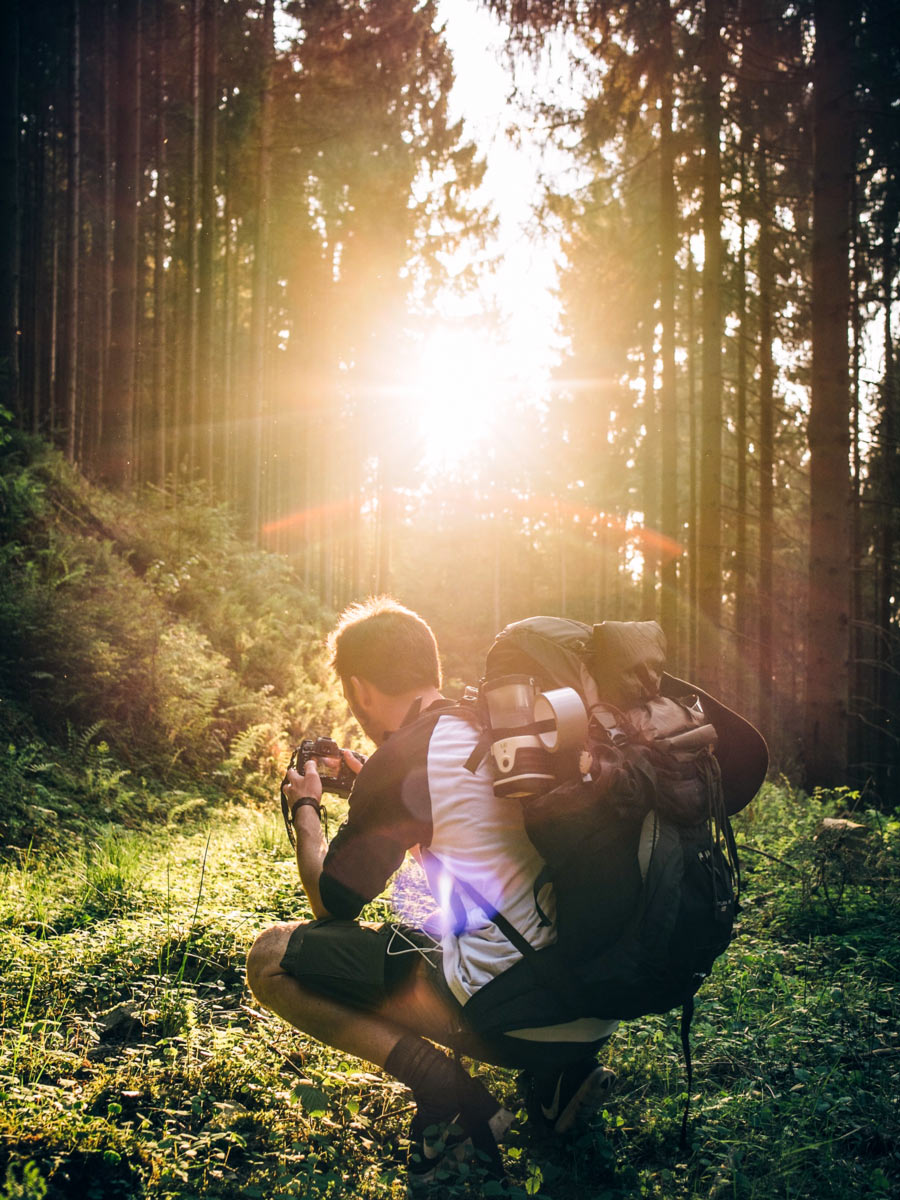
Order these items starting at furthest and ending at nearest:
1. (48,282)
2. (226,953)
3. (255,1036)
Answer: (48,282)
(226,953)
(255,1036)

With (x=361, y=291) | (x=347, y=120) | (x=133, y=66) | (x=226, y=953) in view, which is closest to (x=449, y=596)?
(x=361, y=291)

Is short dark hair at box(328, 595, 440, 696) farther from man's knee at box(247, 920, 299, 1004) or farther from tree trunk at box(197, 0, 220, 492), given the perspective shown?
tree trunk at box(197, 0, 220, 492)

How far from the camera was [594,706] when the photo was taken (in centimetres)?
272

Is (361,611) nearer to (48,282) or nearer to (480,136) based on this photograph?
(480,136)

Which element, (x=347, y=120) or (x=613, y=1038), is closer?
(x=613, y=1038)

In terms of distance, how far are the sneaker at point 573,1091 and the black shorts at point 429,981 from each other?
0.12 meters

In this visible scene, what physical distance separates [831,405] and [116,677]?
25.5ft

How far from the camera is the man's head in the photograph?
3.16 meters

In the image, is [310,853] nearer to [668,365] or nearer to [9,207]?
[9,207]

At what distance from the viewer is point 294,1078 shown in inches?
121

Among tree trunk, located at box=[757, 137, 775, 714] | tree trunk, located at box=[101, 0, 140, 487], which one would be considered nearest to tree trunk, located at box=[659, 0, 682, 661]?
tree trunk, located at box=[757, 137, 775, 714]

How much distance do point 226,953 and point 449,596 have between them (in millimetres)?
40527

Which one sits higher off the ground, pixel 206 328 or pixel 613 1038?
pixel 206 328

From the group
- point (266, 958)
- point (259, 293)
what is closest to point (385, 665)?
point (266, 958)
